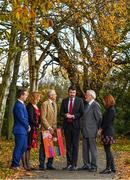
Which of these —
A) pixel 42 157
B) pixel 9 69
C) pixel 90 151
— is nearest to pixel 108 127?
pixel 90 151

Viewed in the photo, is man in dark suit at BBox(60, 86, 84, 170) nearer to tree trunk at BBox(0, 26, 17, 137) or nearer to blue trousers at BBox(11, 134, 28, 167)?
blue trousers at BBox(11, 134, 28, 167)

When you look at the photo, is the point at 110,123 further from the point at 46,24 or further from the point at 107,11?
the point at 107,11

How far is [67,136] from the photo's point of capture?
12.9 m

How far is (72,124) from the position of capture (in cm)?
1282

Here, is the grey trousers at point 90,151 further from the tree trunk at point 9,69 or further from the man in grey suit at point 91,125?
the tree trunk at point 9,69

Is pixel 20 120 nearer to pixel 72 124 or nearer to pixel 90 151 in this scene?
pixel 72 124

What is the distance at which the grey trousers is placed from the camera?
41.6 ft

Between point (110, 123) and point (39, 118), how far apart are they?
1.87 m

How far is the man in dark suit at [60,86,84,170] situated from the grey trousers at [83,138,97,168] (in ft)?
0.74

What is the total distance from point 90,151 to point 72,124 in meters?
0.83

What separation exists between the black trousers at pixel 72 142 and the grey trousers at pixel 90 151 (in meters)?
0.22


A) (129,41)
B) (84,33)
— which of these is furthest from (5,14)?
(129,41)

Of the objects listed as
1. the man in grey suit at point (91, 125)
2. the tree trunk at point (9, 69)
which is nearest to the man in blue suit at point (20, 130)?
the man in grey suit at point (91, 125)

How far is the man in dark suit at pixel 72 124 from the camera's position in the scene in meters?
12.8
